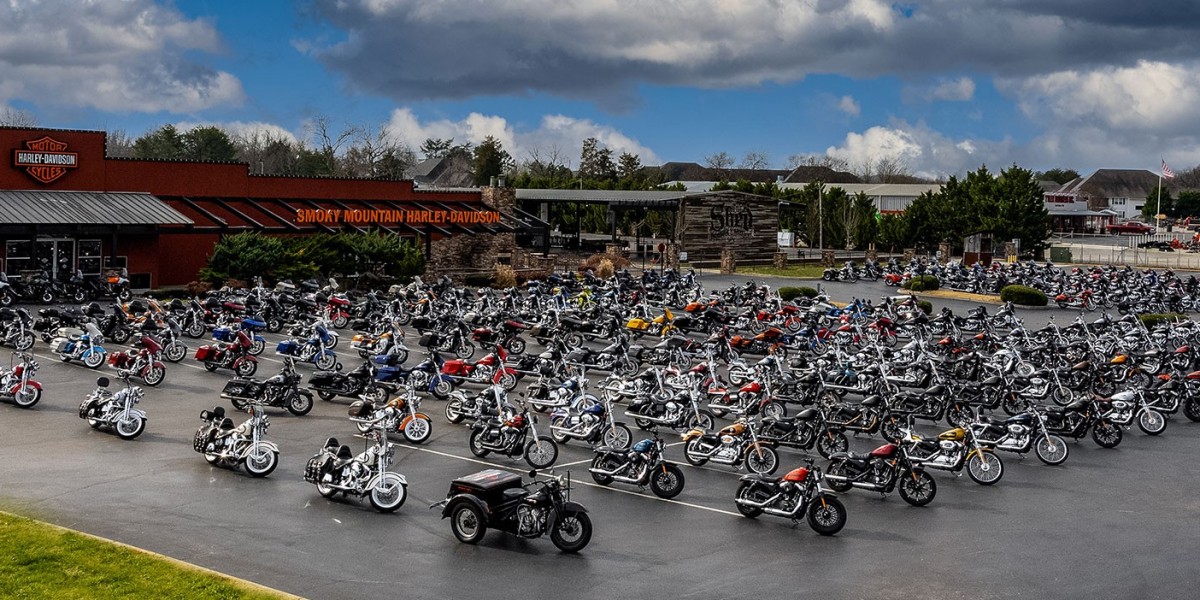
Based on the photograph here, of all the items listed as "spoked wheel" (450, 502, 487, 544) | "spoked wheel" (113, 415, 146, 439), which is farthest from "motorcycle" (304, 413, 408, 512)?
"spoked wheel" (113, 415, 146, 439)

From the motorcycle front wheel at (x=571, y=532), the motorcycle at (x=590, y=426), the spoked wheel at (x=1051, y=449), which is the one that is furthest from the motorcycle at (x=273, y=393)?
the spoked wheel at (x=1051, y=449)

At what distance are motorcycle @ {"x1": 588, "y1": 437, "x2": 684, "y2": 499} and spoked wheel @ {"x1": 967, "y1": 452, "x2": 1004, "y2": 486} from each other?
5.02m

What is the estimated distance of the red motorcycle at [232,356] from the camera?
27.6 m

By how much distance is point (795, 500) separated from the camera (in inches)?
666

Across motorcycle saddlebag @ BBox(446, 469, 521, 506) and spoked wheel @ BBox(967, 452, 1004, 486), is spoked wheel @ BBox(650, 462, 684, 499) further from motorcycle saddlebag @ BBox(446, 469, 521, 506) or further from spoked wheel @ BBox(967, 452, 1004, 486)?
spoked wheel @ BBox(967, 452, 1004, 486)

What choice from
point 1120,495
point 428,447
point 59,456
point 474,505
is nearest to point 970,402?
point 1120,495

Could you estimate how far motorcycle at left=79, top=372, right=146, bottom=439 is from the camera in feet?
69.8

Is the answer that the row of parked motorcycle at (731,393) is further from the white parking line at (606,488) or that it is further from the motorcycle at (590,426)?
the white parking line at (606,488)

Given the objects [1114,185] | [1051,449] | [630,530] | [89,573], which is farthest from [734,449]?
[1114,185]

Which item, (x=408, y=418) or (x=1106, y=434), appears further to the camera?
(x=1106, y=434)

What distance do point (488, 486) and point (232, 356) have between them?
14.0 m

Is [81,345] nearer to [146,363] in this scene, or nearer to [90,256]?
[146,363]

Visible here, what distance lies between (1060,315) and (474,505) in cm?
3427

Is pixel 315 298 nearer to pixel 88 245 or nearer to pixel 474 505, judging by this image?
pixel 88 245
